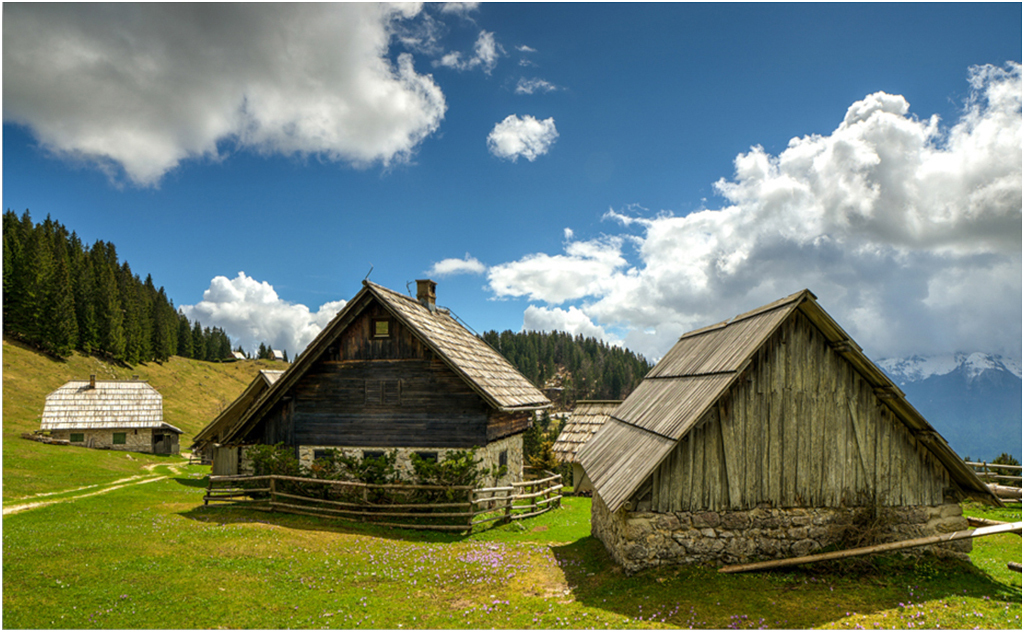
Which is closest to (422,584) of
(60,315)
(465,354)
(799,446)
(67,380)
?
(799,446)

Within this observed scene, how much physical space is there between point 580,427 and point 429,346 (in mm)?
15421

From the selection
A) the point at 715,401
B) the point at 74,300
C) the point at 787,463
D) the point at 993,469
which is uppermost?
the point at 74,300

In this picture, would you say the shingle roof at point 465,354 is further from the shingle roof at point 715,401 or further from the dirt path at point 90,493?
the dirt path at point 90,493

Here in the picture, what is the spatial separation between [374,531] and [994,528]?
1628 cm

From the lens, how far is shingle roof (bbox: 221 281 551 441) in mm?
19141

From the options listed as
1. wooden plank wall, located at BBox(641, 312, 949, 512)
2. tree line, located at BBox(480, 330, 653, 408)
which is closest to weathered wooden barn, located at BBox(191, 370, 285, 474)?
wooden plank wall, located at BBox(641, 312, 949, 512)

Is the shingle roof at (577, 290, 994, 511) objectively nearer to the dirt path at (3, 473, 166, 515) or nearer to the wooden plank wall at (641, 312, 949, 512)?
the wooden plank wall at (641, 312, 949, 512)

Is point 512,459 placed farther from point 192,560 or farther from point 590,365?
point 590,365

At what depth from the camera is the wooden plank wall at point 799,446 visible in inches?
413

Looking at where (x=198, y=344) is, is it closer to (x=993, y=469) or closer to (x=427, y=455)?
(x=427, y=455)

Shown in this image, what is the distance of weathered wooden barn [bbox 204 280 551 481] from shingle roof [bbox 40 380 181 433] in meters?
39.0

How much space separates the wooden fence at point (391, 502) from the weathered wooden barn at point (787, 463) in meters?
7.64

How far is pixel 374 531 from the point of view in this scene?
16.8 meters

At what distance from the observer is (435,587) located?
431 inches
